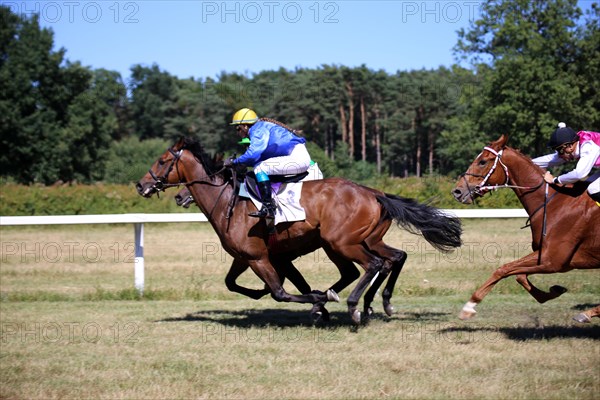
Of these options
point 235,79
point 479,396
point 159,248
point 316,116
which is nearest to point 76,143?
point 316,116

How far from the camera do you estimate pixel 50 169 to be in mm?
44219

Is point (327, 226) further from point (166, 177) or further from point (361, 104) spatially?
point (361, 104)

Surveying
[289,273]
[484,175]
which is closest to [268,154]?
[289,273]

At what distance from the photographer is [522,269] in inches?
279

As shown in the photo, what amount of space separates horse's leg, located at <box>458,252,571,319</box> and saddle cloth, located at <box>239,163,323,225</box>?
7.06 ft

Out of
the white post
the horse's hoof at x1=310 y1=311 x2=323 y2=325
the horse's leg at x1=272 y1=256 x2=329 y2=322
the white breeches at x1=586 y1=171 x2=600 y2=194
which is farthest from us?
the white post

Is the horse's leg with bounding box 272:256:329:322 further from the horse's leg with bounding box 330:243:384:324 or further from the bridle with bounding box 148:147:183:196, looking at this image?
the bridle with bounding box 148:147:183:196

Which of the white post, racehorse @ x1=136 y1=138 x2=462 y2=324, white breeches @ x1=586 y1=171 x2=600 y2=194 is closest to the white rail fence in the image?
the white post

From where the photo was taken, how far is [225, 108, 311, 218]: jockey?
25.5 feet

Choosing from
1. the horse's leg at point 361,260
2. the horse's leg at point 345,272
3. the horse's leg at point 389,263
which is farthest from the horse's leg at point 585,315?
the horse's leg at point 345,272

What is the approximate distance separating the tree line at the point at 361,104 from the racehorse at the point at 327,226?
55.7 feet

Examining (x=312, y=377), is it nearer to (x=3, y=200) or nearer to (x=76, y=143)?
(x=3, y=200)

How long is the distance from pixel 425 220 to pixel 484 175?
94cm

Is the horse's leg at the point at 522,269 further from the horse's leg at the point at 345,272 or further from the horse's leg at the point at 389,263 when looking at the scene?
the horse's leg at the point at 345,272
